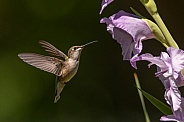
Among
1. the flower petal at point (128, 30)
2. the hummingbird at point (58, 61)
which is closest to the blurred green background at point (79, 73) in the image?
the hummingbird at point (58, 61)

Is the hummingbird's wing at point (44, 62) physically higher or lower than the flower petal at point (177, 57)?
higher

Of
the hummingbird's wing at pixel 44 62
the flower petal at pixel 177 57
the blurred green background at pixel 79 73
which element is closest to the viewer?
the flower petal at pixel 177 57

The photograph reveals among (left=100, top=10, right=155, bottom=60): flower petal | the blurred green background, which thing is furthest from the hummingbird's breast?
the blurred green background

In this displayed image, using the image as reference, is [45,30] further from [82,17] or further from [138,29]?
[138,29]

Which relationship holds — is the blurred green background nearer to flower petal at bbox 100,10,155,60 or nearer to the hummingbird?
the hummingbird

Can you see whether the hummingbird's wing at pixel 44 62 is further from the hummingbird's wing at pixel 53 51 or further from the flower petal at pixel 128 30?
the flower petal at pixel 128 30

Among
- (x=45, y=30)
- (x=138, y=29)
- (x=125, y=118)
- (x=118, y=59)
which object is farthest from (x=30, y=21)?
(x=138, y=29)

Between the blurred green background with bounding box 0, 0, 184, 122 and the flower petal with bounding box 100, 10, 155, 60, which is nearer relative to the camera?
the flower petal with bounding box 100, 10, 155, 60

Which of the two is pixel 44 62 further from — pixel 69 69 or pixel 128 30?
pixel 128 30
